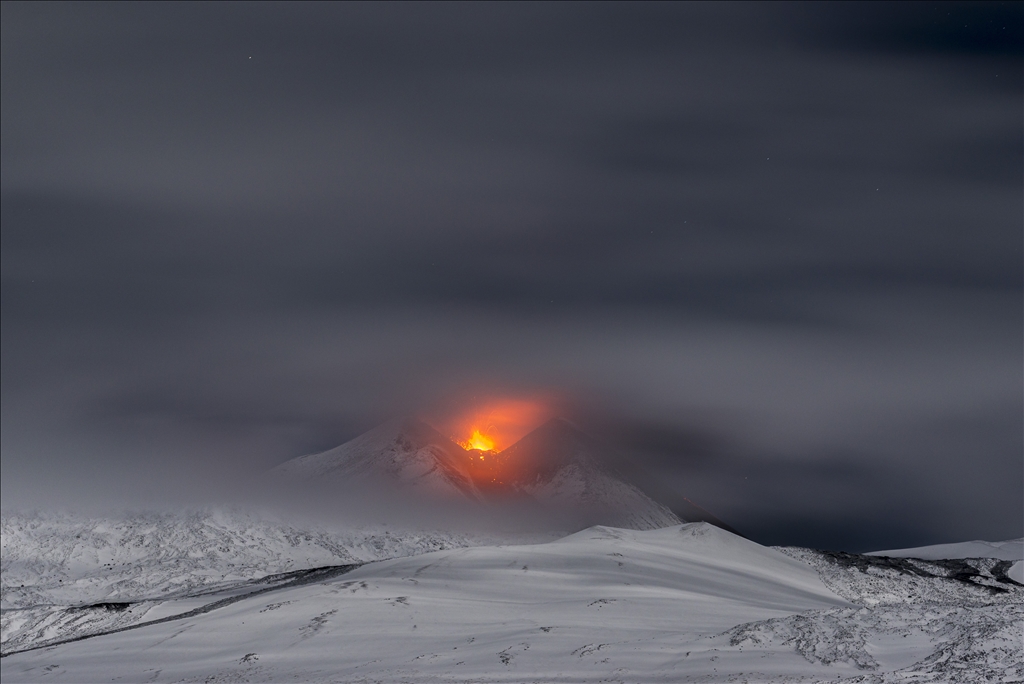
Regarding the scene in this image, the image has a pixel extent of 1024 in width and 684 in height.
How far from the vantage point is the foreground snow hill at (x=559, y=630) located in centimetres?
5056

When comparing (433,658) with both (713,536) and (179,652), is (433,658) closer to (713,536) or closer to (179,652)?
(179,652)

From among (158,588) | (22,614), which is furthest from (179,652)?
(158,588)

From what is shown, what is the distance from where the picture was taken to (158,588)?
194 metres

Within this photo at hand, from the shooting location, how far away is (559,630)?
2645 inches

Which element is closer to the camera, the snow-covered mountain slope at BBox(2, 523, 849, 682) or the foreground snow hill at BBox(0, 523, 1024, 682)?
the foreground snow hill at BBox(0, 523, 1024, 682)

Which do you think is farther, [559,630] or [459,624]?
[459,624]

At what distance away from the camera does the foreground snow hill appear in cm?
5056

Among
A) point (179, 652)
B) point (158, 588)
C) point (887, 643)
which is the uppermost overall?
point (158, 588)

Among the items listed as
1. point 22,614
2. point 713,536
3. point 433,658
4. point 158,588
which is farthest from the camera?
point 158,588

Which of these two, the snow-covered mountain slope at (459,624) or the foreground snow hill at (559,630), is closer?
the foreground snow hill at (559,630)

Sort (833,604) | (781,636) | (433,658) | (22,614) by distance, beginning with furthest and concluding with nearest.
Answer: (22,614) → (833,604) → (433,658) → (781,636)

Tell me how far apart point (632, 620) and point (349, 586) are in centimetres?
2682

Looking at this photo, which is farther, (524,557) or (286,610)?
(524,557)

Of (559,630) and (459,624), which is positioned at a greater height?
(459,624)
